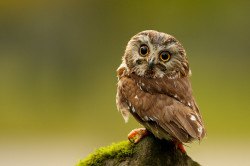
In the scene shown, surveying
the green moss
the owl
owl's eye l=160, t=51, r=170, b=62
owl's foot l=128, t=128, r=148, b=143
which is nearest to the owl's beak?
the owl

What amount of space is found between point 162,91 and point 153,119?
379 mm

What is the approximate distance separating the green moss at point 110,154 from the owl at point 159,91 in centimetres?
11

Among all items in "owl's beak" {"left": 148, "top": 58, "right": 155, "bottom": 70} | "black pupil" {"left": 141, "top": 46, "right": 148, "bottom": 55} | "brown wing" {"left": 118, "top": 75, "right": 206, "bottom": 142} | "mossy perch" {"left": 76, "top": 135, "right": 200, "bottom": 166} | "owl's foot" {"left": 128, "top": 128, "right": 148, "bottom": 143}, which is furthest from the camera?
"black pupil" {"left": 141, "top": 46, "right": 148, "bottom": 55}

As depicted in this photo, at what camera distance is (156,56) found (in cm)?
389

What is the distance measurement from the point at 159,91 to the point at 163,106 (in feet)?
0.77

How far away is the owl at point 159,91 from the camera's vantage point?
3418mm

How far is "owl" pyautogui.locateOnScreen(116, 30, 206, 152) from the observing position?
3.42m

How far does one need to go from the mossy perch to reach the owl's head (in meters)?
0.72

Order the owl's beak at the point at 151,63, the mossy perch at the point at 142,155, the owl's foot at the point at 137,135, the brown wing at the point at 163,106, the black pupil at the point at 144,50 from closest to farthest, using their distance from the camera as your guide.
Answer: the brown wing at the point at 163,106
the mossy perch at the point at 142,155
the owl's foot at the point at 137,135
the owl's beak at the point at 151,63
the black pupil at the point at 144,50

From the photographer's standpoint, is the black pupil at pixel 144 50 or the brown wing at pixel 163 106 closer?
the brown wing at pixel 163 106

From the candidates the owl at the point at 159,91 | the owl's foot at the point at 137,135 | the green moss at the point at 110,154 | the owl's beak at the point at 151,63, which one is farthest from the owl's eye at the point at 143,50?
the green moss at the point at 110,154

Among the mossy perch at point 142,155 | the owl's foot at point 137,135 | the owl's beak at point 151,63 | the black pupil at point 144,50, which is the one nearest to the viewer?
the mossy perch at point 142,155

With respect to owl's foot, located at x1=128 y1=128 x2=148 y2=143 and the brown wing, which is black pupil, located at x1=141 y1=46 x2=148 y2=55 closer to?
the brown wing

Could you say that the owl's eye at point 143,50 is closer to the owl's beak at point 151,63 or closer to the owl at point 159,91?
the owl at point 159,91
